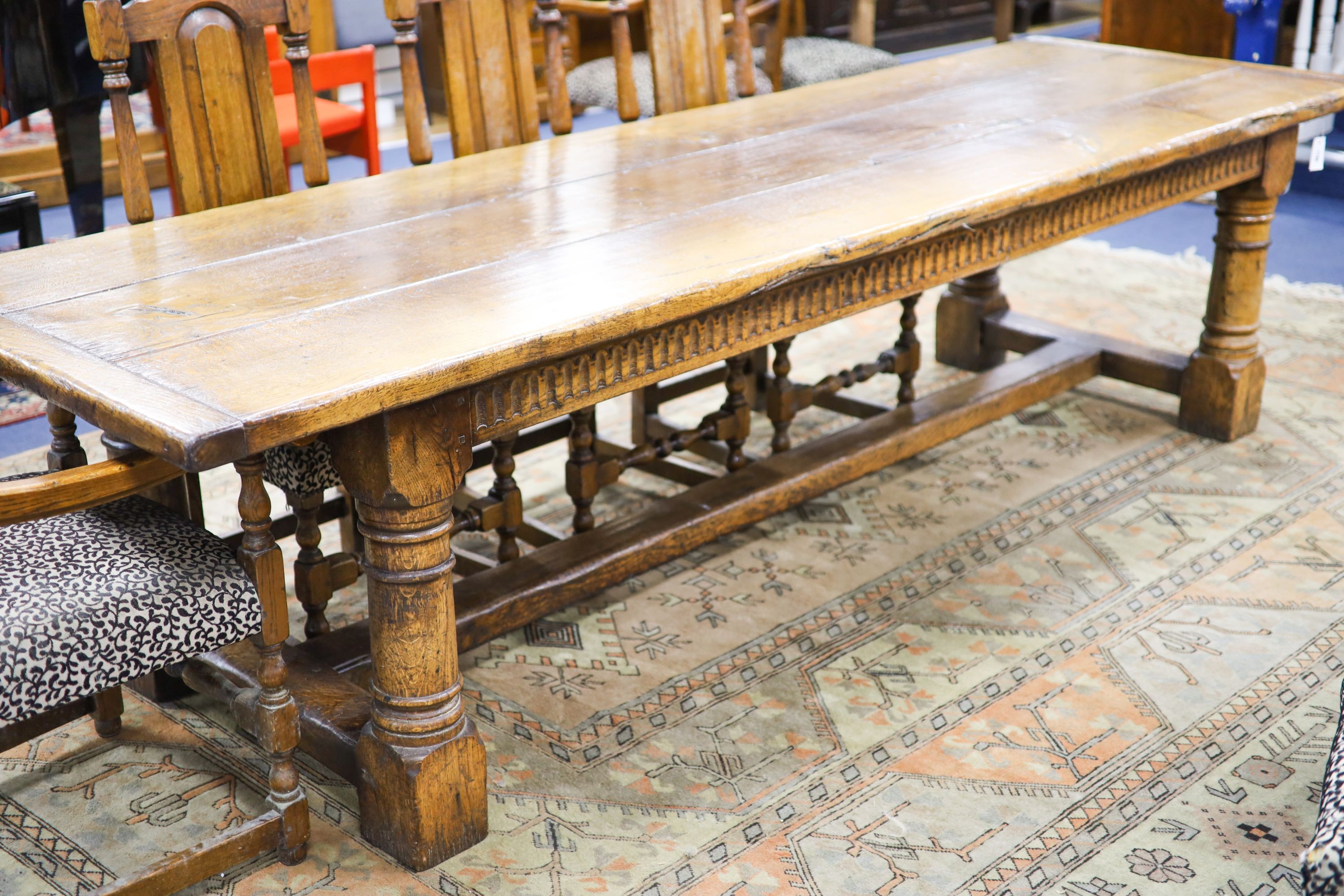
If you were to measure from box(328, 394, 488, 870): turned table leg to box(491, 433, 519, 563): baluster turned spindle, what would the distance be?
658mm

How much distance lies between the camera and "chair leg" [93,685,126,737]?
226cm

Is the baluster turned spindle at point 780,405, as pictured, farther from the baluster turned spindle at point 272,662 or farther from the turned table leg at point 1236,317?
the baluster turned spindle at point 272,662

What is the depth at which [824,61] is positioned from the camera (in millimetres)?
4930

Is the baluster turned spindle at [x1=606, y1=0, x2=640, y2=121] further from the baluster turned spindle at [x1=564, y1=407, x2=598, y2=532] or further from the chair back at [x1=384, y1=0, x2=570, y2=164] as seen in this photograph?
the baluster turned spindle at [x1=564, y1=407, x2=598, y2=532]

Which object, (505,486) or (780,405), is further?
(780,405)

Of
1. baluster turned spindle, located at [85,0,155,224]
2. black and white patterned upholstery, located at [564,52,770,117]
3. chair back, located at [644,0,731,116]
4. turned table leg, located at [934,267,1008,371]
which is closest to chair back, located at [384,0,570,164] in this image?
chair back, located at [644,0,731,116]

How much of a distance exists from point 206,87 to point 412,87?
44 centimetres

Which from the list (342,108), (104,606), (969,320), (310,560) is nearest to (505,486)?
(310,560)

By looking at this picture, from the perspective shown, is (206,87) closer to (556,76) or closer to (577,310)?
(556,76)

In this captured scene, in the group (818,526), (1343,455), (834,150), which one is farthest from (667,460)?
(1343,455)

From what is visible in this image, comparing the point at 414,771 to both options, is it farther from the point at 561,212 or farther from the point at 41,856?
the point at 561,212

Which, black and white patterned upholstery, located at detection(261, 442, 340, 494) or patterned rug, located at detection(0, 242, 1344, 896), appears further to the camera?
black and white patterned upholstery, located at detection(261, 442, 340, 494)

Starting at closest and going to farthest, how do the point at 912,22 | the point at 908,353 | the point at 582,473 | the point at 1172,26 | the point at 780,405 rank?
1. the point at 582,473
2. the point at 780,405
3. the point at 908,353
4. the point at 1172,26
5. the point at 912,22

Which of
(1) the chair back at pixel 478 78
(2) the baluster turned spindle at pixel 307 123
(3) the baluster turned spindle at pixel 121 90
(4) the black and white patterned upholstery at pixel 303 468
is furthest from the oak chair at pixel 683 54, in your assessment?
(4) the black and white patterned upholstery at pixel 303 468
